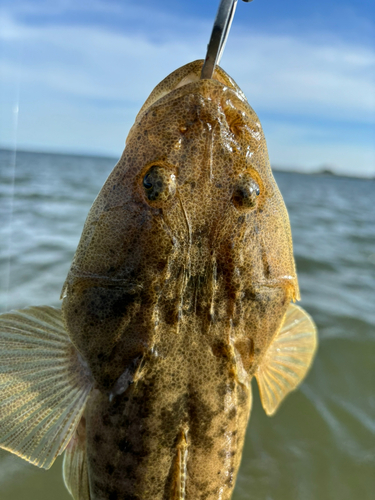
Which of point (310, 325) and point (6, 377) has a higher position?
point (310, 325)

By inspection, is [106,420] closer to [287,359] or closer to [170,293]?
[170,293]

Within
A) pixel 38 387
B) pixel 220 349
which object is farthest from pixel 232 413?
pixel 38 387

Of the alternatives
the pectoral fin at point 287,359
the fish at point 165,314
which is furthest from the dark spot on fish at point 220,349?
the pectoral fin at point 287,359

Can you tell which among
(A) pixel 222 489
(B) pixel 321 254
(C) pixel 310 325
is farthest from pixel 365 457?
(B) pixel 321 254

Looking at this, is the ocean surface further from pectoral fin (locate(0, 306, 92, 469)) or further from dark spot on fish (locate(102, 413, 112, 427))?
dark spot on fish (locate(102, 413, 112, 427))

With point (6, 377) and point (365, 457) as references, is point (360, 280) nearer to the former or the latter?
point (365, 457)

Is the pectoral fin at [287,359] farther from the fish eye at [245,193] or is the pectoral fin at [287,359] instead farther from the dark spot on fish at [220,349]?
the fish eye at [245,193]

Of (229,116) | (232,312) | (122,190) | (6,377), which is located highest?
(229,116)
